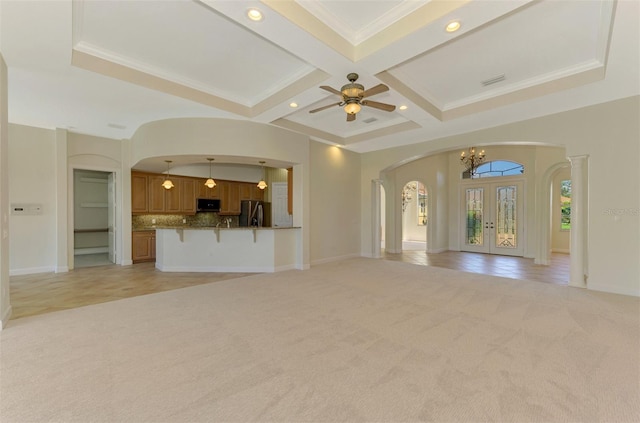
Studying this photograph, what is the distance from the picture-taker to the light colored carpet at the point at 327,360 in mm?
1795

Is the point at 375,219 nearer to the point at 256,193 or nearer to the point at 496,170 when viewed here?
the point at 256,193

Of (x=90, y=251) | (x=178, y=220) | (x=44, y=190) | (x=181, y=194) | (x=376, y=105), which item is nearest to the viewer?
(x=376, y=105)

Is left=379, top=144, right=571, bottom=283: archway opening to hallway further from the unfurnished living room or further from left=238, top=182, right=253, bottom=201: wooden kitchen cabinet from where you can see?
left=238, top=182, right=253, bottom=201: wooden kitchen cabinet

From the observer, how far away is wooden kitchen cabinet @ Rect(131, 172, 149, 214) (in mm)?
7199

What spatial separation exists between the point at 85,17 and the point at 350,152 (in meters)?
6.06

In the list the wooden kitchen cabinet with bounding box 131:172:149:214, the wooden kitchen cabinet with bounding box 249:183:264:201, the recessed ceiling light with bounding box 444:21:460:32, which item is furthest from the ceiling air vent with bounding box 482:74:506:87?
the wooden kitchen cabinet with bounding box 131:172:149:214

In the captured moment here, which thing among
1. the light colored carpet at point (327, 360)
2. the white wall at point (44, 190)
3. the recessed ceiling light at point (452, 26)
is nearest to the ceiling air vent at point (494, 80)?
the recessed ceiling light at point (452, 26)

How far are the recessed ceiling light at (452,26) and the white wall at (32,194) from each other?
7.87 metres

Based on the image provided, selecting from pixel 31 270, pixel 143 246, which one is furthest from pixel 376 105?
pixel 31 270

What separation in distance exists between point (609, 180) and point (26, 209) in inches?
435

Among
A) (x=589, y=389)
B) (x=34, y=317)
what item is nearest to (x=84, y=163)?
(x=34, y=317)

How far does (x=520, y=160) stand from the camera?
8.40m

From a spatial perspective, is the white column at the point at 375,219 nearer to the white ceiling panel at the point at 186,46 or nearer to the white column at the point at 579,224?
the white column at the point at 579,224

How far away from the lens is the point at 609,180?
4.44m
